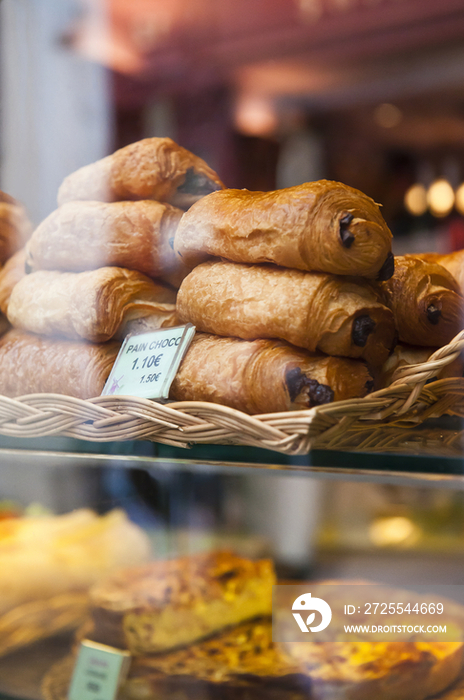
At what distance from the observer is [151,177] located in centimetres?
102

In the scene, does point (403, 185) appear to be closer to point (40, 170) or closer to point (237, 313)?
point (40, 170)

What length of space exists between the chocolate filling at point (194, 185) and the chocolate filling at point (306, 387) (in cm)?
42

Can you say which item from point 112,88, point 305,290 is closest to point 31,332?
point 305,290

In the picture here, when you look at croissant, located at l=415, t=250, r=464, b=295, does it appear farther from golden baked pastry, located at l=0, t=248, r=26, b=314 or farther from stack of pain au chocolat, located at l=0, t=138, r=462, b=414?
golden baked pastry, located at l=0, t=248, r=26, b=314

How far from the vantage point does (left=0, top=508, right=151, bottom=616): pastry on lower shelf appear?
51.9 inches

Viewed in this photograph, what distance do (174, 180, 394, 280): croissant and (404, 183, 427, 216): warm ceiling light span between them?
65.7 inches

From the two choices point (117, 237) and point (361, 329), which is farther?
point (117, 237)

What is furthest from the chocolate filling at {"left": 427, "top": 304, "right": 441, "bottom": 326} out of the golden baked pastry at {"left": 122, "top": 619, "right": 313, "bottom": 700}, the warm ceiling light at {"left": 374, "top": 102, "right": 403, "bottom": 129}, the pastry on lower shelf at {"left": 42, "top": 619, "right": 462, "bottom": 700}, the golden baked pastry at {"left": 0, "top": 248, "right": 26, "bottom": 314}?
the warm ceiling light at {"left": 374, "top": 102, "right": 403, "bottom": 129}

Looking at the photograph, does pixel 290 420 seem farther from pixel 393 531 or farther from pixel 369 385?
pixel 393 531

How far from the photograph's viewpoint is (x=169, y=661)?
1104 mm

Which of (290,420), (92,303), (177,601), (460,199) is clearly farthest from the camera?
(460,199)

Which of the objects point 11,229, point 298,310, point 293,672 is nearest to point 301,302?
point 298,310

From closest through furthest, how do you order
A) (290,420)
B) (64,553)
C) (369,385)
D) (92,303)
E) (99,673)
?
(290,420), (369,385), (92,303), (99,673), (64,553)

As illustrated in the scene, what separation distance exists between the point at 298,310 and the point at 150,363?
244mm
